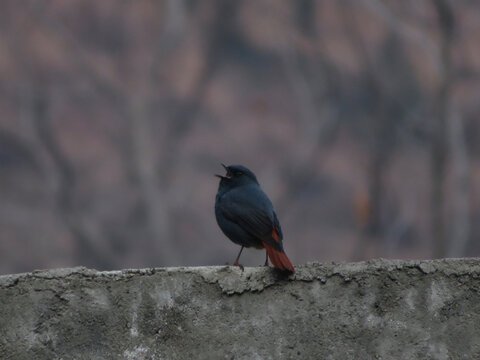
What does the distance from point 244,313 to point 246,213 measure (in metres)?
0.95

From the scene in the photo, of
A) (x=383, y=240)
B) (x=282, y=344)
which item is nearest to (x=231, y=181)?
(x=282, y=344)

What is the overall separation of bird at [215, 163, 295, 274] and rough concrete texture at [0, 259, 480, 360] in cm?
47

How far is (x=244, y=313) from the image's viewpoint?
2539mm

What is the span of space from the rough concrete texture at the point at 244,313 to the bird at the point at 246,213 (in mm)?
472

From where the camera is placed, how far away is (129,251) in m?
14.7

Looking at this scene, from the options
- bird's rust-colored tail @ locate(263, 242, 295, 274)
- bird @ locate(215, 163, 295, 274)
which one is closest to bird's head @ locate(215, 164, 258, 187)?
bird @ locate(215, 163, 295, 274)

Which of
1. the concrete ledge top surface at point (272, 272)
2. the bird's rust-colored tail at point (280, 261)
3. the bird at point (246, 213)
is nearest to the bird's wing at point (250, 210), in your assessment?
the bird at point (246, 213)

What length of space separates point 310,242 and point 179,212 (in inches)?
79.4

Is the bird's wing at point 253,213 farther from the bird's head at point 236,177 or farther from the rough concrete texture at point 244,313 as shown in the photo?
the rough concrete texture at point 244,313

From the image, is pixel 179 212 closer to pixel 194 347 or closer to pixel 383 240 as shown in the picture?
pixel 383 240

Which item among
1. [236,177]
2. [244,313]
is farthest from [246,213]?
[244,313]

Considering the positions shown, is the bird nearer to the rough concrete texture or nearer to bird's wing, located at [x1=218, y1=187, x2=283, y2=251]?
bird's wing, located at [x1=218, y1=187, x2=283, y2=251]

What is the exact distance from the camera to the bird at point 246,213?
3.28 metres

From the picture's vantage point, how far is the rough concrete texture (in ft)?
8.13
